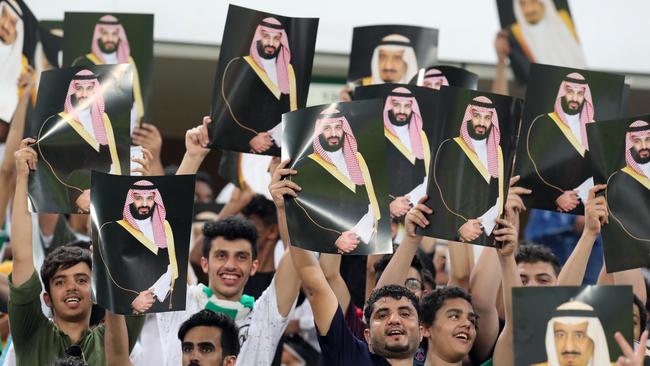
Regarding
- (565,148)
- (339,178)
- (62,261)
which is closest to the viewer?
(339,178)

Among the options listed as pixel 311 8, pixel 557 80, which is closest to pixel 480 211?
pixel 557 80

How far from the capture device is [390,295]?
510cm

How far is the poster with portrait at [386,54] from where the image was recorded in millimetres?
6352

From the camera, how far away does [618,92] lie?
225 inches

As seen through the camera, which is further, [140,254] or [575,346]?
[140,254]

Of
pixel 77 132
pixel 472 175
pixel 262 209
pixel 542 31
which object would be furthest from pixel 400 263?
pixel 542 31

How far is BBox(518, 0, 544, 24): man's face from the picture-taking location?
694cm

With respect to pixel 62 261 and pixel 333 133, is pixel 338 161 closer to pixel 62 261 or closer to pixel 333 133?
pixel 333 133

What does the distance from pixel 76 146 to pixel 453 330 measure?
5.62ft

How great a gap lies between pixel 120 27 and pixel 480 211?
218cm

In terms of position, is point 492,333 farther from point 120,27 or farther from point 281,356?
point 120,27

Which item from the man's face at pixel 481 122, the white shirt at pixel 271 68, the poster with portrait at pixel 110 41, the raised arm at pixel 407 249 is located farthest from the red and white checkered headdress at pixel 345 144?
the poster with portrait at pixel 110 41

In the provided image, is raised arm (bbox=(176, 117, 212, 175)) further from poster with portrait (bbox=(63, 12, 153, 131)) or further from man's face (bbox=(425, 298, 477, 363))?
man's face (bbox=(425, 298, 477, 363))

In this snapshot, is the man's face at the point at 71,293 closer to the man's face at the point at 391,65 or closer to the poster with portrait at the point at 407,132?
the poster with portrait at the point at 407,132
